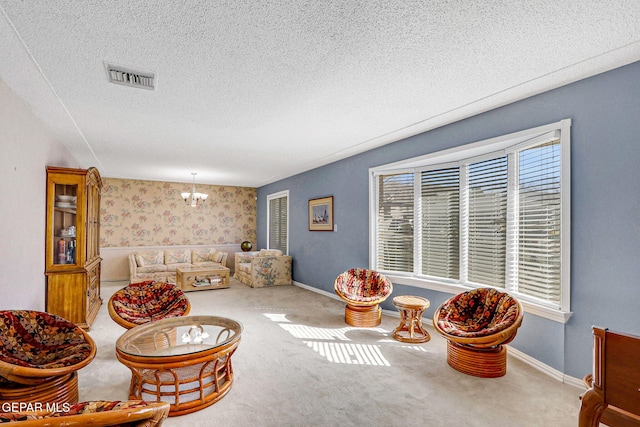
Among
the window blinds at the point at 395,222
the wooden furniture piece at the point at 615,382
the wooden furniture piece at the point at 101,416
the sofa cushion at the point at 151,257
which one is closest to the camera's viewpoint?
the wooden furniture piece at the point at 101,416

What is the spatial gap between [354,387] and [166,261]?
6175mm

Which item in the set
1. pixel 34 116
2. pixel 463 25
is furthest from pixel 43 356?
pixel 463 25

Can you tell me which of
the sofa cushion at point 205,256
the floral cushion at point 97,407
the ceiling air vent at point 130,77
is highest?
the ceiling air vent at point 130,77

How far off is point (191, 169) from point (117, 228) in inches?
106

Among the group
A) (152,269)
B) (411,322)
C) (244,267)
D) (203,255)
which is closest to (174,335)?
(411,322)

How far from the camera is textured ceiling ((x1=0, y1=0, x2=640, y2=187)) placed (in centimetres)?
174

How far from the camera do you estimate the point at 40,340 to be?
2.29 metres

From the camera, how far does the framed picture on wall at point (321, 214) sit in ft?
19.1

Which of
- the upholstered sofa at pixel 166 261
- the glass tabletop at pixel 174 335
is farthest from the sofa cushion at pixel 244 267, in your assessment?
the glass tabletop at pixel 174 335

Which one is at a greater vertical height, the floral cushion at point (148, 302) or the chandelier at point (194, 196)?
the chandelier at point (194, 196)

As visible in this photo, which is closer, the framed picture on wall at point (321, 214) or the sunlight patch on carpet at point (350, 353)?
the sunlight patch on carpet at point (350, 353)

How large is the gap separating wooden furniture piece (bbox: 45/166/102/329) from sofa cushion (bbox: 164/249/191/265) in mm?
3379

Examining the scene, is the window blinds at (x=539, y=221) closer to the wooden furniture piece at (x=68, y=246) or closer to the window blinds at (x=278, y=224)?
the wooden furniture piece at (x=68, y=246)

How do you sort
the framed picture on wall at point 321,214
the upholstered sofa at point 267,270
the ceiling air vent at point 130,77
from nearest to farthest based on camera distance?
the ceiling air vent at point 130,77 → the framed picture on wall at point 321,214 → the upholstered sofa at point 267,270
